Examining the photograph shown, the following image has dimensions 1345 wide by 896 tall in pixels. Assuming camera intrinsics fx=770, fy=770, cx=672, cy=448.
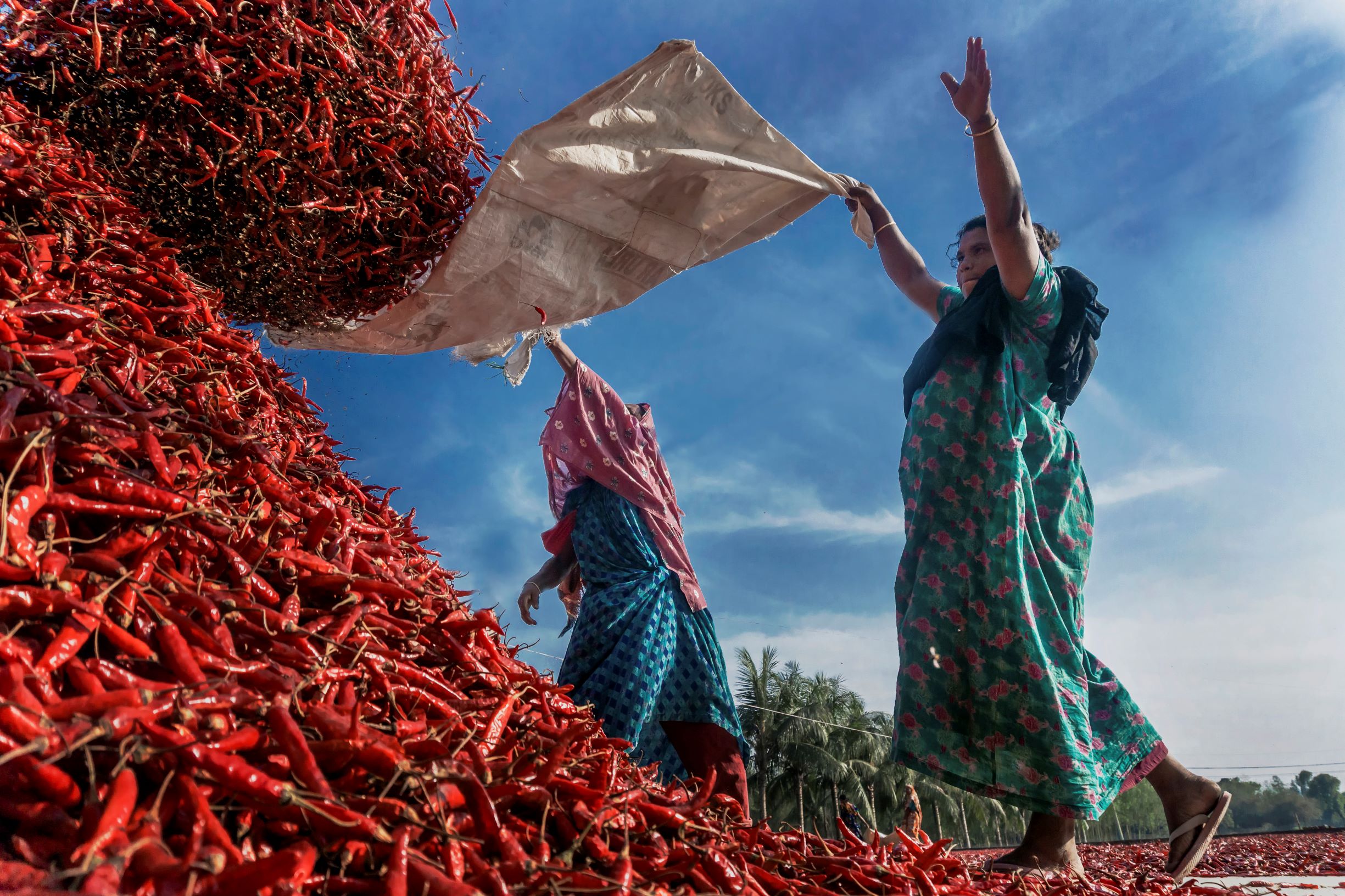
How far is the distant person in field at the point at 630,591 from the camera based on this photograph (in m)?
3.20

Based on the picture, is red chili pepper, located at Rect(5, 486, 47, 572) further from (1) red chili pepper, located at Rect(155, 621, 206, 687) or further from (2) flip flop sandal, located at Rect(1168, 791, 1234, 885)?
(2) flip flop sandal, located at Rect(1168, 791, 1234, 885)

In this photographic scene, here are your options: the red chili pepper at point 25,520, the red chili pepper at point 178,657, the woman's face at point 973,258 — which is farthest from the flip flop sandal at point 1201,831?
the red chili pepper at point 25,520

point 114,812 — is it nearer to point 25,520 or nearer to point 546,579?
point 25,520

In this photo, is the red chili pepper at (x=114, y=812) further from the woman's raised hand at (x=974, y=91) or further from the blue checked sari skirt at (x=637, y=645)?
the woman's raised hand at (x=974, y=91)

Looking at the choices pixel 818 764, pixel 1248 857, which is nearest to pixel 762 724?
pixel 818 764

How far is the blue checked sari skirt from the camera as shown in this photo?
10.3ft

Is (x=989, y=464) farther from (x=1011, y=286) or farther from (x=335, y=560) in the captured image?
(x=335, y=560)

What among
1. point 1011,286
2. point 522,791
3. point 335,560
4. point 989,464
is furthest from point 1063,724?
point 335,560

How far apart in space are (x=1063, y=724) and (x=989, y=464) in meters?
0.84

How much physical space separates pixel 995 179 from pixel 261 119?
2.19m

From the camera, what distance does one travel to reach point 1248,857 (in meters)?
5.88

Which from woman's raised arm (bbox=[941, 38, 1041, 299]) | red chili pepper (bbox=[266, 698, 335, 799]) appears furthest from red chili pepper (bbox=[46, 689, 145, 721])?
woman's raised arm (bbox=[941, 38, 1041, 299])

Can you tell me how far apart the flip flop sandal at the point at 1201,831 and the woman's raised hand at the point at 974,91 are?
226 cm

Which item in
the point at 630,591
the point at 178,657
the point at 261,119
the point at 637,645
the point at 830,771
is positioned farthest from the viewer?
the point at 830,771
